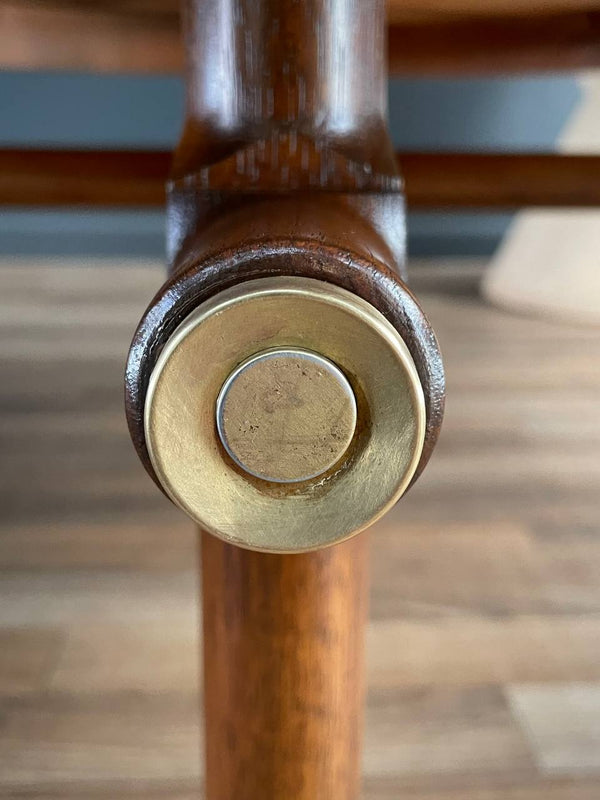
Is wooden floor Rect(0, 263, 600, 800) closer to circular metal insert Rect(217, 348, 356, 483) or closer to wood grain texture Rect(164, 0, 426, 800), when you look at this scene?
wood grain texture Rect(164, 0, 426, 800)

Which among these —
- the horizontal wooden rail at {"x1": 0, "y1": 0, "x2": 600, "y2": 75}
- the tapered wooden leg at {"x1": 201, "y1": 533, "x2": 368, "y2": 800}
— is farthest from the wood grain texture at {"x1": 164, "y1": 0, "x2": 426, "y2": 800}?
the horizontal wooden rail at {"x1": 0, "y1": 0, "x2": 600, "y2": 75}

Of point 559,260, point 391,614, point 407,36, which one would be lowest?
point 391,614

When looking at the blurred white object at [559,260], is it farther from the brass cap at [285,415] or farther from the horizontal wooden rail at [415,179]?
the brass cap at [285,415]

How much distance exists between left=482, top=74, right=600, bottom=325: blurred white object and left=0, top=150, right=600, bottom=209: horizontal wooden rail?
0.64 meters

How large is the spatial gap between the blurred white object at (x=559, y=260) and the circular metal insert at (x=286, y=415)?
1062 mm

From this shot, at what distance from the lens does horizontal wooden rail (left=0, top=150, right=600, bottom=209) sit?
0.52 meters

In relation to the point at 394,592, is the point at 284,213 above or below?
above

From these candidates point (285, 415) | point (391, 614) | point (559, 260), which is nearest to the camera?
point (285, 415)

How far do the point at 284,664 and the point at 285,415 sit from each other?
0.10 m

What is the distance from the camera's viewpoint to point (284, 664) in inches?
9.5

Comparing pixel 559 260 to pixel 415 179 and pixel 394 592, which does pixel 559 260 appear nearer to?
pixel 415 179

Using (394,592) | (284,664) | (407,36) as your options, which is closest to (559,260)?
(407,36)

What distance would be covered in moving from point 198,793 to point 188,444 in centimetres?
23

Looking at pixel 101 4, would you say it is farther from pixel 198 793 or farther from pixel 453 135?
pixel 453 135
